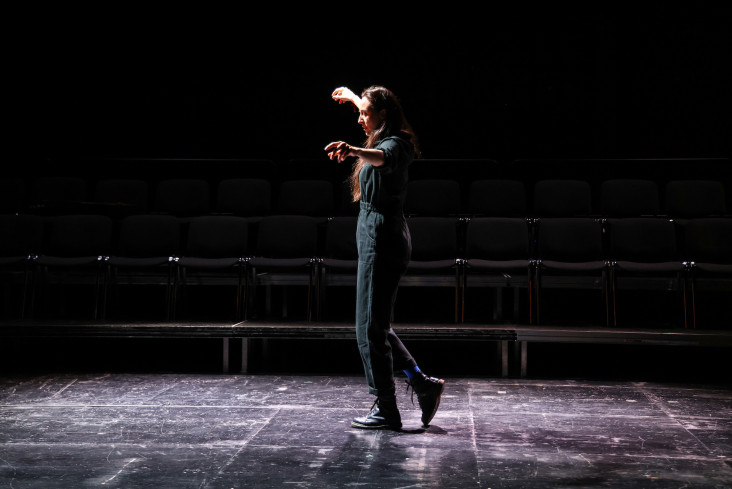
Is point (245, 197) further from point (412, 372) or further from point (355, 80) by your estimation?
point (412, 372)

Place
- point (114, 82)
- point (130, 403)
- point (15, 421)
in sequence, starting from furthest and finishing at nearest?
1. point (114, 82)
2. point (130, 403)
3. point (15, 421)

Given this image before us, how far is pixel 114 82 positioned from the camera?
6906 millimetres

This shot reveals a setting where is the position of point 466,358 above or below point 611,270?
below

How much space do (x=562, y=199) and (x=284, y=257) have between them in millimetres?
2327

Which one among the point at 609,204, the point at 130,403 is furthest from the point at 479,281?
the point at 130,403

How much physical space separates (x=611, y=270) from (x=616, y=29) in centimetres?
258

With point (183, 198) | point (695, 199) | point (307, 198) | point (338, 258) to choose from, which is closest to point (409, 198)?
point (307, 198)

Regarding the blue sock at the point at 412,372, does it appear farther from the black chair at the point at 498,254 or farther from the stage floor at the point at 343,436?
the black chair at the point at 498,254

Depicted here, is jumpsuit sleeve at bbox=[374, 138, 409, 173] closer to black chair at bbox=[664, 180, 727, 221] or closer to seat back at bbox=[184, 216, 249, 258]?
seat back at bbox=[184, 216, 249, 258]

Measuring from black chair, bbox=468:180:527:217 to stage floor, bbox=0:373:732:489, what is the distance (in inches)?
A: 79.8

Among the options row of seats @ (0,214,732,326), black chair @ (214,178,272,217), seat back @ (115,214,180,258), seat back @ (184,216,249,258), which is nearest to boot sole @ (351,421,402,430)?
row of seats @ (0,214,732,326)

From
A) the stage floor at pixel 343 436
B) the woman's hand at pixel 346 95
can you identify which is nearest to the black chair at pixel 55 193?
the stage floor at pixel 343 436

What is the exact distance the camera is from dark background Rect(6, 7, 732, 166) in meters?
6.51

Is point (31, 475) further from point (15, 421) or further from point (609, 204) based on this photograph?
point (609, 204)
